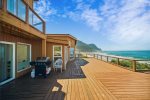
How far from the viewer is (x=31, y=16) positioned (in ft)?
24.9

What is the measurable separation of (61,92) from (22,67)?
15.2 feet

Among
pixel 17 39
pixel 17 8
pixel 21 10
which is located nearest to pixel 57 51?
pixel 17 39

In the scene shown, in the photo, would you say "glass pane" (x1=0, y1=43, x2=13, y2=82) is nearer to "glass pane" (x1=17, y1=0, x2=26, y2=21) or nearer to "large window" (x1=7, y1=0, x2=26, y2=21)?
"glass pane" (x1=17, y1=0, x2=26, y2=21)

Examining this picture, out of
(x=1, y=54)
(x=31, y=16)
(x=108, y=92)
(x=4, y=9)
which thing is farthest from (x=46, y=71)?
(x=4, y=9)

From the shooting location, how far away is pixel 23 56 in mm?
9703

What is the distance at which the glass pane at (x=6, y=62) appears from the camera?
24.1 feet

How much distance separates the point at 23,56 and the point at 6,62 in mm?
1985

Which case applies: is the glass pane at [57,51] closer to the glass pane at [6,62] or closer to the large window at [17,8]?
the glass pane at [6,62]

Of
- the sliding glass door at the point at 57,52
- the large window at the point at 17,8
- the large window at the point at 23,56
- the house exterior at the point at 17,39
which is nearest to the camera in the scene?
the house exterior at the point at 17,39

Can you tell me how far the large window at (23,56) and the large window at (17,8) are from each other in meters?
2.95

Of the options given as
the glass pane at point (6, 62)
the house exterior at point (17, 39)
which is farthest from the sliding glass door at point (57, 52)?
the glass pane at point (6, 62)

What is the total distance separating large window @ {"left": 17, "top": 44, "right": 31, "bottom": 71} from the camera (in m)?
9.00

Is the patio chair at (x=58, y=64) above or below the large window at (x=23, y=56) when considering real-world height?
below

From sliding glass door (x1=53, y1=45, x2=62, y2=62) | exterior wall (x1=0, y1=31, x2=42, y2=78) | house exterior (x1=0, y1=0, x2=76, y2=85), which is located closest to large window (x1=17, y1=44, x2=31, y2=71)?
house exterior (x1=0, y1=0, x2=76, y2=85)
